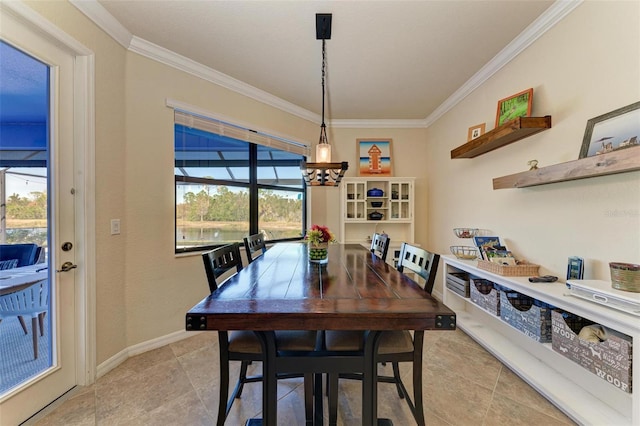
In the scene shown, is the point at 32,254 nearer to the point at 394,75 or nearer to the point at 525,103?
the point at 394,75

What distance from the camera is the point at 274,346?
120cm

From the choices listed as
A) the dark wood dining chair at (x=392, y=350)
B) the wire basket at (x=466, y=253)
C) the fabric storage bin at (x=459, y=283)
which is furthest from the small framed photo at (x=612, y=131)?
the dark wood dining chair at (x=392, y=350)

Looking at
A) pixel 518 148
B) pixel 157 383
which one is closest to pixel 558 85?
pixel 518 148

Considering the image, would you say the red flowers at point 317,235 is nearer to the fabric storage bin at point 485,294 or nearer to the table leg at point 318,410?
the table leg at point 318,410

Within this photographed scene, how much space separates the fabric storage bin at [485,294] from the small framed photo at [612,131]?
1.15 meters

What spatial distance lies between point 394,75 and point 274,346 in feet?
9.05

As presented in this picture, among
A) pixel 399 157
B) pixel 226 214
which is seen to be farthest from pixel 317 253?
pixel 399 157

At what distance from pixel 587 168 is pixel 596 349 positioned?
3.15 feet

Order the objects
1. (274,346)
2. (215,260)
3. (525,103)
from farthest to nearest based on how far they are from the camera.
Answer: (525,103) → (215,260) → (274,346)

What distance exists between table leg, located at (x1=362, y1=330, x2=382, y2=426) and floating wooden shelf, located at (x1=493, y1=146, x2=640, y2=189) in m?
1.44

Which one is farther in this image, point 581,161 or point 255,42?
point 255,42

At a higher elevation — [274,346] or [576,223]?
[576,223]

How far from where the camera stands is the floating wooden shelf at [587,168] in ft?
4.13

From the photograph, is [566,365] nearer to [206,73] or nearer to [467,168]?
[467,168]
